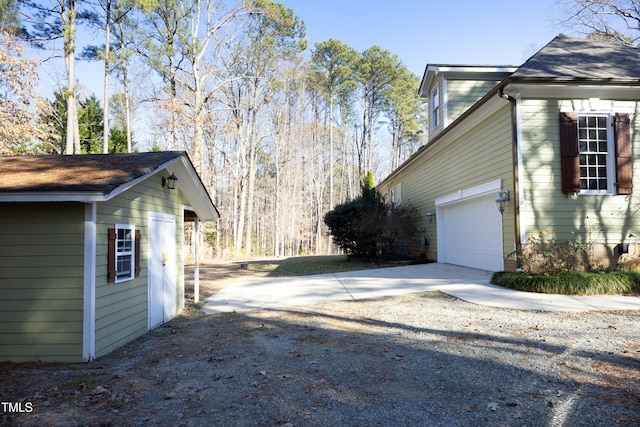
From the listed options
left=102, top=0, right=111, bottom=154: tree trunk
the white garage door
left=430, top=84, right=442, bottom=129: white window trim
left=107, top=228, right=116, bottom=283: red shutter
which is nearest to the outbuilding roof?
left=107, top=228, right=116, bottom=283: red shutter

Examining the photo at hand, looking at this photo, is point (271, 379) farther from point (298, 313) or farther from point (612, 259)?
point (612, 259)

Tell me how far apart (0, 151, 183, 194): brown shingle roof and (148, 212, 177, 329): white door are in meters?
1.00

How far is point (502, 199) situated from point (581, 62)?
4.17 metres

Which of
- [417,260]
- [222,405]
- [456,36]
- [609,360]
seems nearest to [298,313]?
[222,405]

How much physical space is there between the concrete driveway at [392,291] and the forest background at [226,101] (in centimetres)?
1011

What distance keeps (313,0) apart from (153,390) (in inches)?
751

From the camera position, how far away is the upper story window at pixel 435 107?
15.4m

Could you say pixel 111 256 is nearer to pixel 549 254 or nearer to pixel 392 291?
pixel 392 291

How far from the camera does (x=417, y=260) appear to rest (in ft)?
49.2

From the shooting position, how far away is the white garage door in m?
A: 9.94

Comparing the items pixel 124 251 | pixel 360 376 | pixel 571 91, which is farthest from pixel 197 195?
pixel 571 91

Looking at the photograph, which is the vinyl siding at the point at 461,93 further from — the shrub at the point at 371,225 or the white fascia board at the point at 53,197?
the white fascia board at the point at 53,197

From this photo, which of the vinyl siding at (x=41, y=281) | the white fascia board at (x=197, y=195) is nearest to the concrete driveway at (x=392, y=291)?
the white fascia board at (x=197, y=195)

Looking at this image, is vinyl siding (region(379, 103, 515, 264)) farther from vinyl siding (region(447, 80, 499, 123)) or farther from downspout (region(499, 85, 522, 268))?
vinyl siding (region(447, 80, 499, 123))
